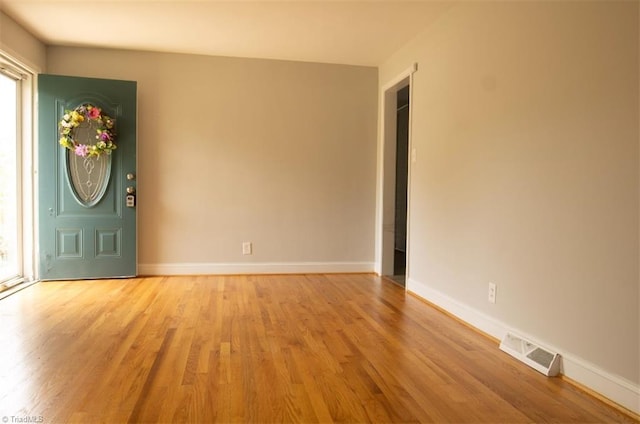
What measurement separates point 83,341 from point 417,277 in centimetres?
273

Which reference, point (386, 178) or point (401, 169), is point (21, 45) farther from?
point (401, 169)

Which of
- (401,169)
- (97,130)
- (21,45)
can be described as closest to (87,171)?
(97,130)

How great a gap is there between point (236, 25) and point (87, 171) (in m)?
2.13

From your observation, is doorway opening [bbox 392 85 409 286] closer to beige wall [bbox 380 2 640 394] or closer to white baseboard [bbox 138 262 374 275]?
white baseboard [bbox 138 262 374 275]

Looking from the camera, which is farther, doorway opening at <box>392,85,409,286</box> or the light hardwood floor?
doorway opening at <box>392,85,409,286</box>

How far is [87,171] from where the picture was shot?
14.6ft

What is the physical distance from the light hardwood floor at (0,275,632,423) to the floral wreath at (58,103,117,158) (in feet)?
4.83

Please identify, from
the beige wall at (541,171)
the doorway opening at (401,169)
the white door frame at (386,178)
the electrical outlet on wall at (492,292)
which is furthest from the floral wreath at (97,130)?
the electrical outlet on wall at (492,292)

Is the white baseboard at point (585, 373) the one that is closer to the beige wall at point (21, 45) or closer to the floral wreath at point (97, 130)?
the floral wreath at point (97, 130)

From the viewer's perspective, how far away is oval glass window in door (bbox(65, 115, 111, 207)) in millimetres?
4387

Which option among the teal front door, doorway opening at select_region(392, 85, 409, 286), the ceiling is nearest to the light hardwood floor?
the teal front door

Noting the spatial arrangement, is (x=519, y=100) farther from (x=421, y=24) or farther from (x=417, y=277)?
(x=417, y=277)

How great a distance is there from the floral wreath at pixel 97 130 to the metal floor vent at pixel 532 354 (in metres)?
3.95

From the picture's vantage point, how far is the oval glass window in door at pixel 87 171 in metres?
4.39
